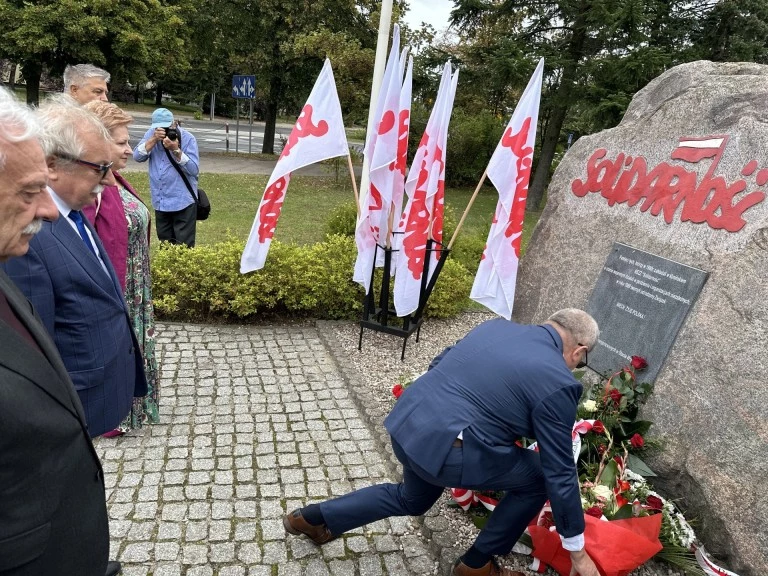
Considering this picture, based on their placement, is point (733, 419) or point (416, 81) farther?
point (416, 81)

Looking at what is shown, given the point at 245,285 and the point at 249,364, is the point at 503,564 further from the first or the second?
the point at 245,285

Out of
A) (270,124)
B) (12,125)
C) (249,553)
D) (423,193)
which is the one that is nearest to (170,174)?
(423,193)

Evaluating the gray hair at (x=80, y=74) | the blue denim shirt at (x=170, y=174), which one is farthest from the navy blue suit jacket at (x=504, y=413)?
the blue denim shirt at (x=170, y=174)

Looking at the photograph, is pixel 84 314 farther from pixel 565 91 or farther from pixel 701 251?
pixel 565 91

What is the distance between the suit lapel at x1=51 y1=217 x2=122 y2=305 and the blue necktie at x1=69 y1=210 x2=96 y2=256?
0.51 feet

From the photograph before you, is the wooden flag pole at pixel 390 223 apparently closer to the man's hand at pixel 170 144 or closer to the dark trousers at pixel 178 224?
the man's hand at pixel 170 144

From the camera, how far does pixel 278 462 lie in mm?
3562

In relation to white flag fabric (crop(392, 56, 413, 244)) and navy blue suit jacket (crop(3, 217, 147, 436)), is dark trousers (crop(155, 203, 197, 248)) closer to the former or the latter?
white flag fabric (crop(392, 56, 413, 244))

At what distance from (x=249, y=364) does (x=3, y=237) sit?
11.3ft

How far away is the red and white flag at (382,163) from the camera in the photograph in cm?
449

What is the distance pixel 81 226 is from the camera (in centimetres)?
264

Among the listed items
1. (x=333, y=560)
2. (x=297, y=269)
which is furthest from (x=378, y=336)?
(x=333, y=560)

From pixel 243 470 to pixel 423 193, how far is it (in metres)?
2.51

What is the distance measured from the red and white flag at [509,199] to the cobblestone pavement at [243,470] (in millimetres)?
1485
